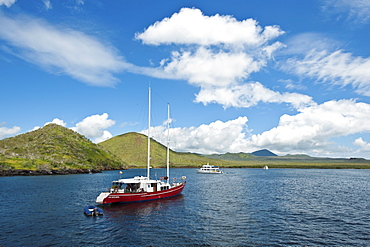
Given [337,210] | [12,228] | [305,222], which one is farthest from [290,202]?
[12,228]

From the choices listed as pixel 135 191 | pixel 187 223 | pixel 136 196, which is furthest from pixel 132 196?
pixel 187 223

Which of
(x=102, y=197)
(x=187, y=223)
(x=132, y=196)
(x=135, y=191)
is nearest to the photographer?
(x=187, y=223)

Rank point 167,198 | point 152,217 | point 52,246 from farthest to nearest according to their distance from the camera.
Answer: point 167,198 → point 152,217 → point 52,246

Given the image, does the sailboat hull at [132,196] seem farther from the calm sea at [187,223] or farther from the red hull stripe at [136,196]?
the calm sea at [187,223]

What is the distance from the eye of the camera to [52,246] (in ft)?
101

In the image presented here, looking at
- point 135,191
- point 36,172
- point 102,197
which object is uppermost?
point 36,172

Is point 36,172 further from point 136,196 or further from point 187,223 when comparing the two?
point 187,223

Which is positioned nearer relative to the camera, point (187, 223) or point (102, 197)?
point (187, 223)

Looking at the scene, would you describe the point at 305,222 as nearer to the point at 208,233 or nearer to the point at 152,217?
the point at 208,233

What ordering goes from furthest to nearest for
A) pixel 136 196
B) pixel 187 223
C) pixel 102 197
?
pixel 136 196 < pixel 102 197 < pixel 187 223

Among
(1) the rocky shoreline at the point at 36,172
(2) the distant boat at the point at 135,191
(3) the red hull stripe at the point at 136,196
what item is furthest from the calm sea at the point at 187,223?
(1) the rocky shoreline at the point at 36,172

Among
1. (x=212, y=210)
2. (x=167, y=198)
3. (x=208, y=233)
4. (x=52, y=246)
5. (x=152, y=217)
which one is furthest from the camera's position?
(x=167, y=198)

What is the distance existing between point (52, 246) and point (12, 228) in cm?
1251

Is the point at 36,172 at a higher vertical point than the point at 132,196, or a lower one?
higher
